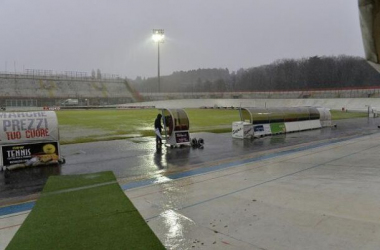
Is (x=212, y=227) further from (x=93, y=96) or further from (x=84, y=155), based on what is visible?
(x=93, y=96)

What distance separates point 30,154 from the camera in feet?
43.4

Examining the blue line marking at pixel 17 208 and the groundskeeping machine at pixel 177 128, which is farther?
the groundskeeping machine at pixel 177 128

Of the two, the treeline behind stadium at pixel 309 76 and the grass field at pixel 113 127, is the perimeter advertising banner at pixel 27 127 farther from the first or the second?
the treeline behind stadium at pixel 309 76

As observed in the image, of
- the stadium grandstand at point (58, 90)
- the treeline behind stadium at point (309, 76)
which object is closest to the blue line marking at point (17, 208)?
the stadium grandstand at point (58, 90)

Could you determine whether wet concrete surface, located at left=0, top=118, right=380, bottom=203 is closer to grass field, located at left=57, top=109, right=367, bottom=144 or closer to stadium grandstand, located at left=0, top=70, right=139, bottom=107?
grass field, located at left=57, top=109, right=367, bottom=144

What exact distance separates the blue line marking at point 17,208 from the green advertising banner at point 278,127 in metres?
19.7

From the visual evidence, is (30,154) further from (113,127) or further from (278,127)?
(278,127)

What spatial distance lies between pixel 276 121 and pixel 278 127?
538mm

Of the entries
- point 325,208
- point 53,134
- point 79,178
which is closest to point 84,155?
point 53,134

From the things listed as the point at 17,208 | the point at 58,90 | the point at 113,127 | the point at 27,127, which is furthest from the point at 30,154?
the point at 58,90

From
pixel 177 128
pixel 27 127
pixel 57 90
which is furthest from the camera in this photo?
pixel 57 90

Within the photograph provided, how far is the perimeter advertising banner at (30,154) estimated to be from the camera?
504 inches

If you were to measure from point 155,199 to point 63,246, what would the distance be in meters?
3.19

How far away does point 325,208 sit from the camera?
23.7ft
